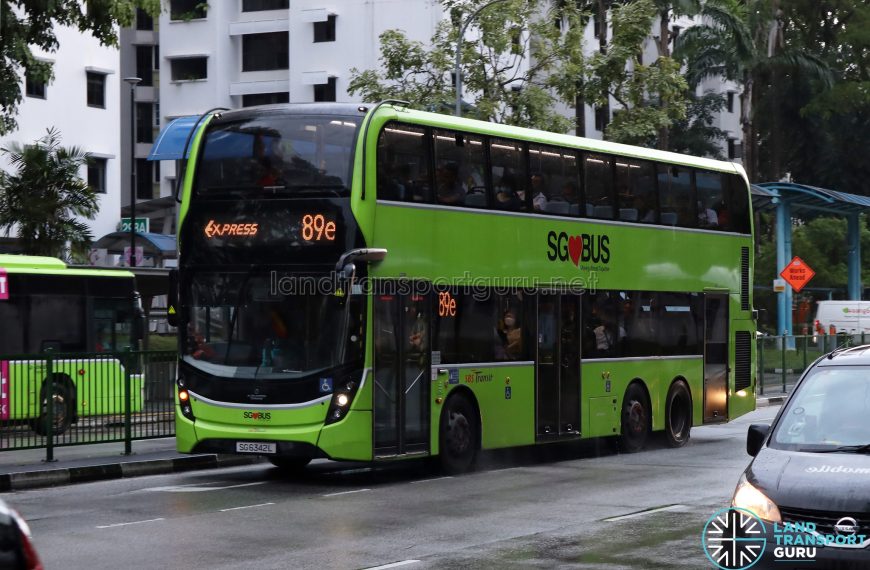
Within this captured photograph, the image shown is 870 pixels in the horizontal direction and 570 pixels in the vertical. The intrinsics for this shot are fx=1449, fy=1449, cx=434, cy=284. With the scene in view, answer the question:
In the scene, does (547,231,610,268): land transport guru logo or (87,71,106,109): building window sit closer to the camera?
(547,231,610,268): land transport guru logo

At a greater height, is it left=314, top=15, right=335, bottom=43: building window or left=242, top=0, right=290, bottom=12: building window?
left=242, top=0, right=290, bottom=12: building window

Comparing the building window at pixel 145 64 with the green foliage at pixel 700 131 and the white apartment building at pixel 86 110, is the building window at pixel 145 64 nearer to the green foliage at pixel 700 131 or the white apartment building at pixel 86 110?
the white apartment building at pixel 86 110

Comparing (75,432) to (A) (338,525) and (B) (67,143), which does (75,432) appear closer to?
(A) (338,525)

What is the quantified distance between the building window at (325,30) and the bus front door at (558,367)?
4266 centimetres


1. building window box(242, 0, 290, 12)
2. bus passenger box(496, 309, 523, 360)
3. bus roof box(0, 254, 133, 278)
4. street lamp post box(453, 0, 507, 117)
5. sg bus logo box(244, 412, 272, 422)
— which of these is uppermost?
building window box(242, 0, 290, 12)

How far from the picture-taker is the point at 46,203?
108 feet

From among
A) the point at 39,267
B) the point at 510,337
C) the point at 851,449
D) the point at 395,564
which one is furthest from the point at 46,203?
the point at 851,449

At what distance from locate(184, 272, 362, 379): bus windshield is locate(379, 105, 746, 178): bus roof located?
2.38m

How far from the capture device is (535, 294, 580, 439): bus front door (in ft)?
64.2

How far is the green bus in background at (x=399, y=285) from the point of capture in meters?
16.2

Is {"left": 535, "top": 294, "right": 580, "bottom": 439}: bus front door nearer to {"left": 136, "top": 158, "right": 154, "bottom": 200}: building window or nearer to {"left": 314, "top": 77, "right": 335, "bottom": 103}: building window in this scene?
{"left": 314, "top": 77, "right": 335, "bottom": 103}: building window

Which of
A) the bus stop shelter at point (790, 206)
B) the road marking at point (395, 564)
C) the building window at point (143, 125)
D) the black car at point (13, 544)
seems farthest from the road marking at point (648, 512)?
the building window at point (143, 125)

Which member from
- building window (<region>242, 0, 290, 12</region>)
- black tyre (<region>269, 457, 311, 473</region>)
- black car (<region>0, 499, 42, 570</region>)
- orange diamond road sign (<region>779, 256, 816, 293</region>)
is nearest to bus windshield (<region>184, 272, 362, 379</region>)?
black tyre (<region>269, 457, 311, 473</region>)

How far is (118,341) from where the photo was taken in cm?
2703
